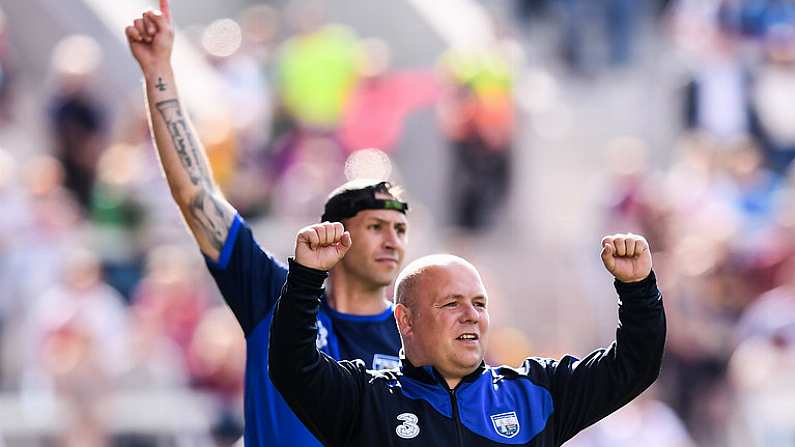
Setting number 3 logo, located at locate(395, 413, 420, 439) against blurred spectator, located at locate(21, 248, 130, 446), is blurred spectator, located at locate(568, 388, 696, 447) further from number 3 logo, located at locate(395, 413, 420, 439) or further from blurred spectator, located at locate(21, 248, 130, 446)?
number 3 logo, located at locate(395, 413, 420, 439)

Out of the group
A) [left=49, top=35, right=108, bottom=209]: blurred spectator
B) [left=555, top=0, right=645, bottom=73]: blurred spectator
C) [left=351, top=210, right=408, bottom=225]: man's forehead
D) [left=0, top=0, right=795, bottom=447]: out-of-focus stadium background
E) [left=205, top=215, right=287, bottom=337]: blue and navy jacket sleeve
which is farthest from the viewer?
[left=555, top=0, right=645, bottom=73]: blurred spectator

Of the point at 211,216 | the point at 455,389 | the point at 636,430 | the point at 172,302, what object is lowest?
the point at 455,389

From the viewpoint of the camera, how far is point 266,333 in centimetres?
625

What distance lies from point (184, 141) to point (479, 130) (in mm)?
8187

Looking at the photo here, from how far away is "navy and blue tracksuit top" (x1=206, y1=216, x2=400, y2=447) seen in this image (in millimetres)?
6145

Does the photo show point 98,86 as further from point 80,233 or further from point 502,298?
point 502,298

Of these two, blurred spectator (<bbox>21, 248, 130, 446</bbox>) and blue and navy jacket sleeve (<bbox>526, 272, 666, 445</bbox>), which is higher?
blurred spectator (<bbox>21, 248, 130, 446</bbox>)

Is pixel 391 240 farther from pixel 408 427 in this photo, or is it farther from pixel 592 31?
pixel 592 31

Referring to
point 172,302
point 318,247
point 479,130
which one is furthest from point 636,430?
point 318,247

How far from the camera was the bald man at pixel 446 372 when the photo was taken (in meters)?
5.11

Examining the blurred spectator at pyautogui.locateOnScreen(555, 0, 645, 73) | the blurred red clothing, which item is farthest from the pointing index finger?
the blurred spectator at pyautogui.locateOnScreen(555, 0, 645, 73)

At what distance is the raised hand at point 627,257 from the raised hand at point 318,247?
857mm

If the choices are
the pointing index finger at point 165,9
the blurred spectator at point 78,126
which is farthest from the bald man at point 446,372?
the blurred spectator at point 78,126

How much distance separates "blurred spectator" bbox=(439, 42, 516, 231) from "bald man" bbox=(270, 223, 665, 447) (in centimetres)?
921
